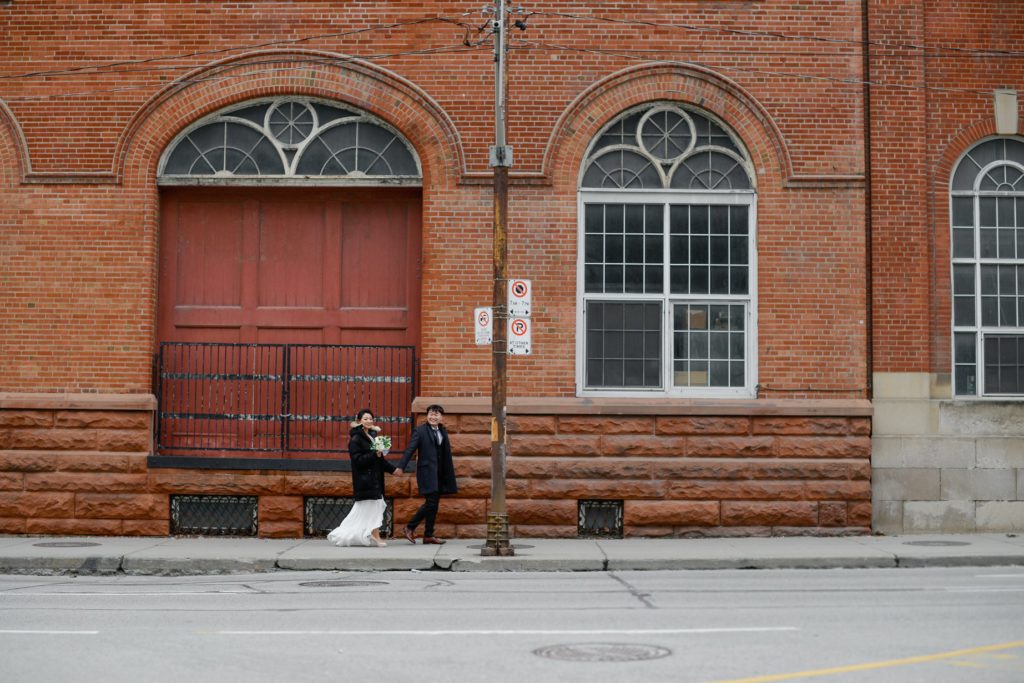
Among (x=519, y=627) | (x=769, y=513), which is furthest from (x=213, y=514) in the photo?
(x=519, y=627)

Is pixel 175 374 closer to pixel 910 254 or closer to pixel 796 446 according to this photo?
pixel 796 446

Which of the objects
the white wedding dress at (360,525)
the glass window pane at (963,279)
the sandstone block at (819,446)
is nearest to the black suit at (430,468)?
the white wedding dress at (360,525)

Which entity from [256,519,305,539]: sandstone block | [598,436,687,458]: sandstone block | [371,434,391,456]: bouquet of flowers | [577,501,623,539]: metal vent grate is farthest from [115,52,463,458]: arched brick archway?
[577,501,623,539]: metal vent grate

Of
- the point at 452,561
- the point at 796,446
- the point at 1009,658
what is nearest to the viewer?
the point at 1009,658

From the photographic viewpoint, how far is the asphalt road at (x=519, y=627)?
851 cm

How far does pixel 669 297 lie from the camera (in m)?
18.2

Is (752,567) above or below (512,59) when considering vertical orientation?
below

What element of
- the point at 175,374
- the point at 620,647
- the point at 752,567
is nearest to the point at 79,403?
the point at 175,374

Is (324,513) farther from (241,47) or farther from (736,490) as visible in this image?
(241,47)

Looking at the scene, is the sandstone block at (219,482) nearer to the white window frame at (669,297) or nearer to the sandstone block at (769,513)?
the white window frame at (669,297)

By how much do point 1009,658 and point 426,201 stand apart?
10.7m

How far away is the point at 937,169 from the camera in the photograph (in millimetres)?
18438

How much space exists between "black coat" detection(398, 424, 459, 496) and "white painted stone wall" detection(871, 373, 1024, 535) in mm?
5539

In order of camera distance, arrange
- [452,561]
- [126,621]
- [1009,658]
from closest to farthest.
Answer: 1. [1009,658]
2. [126,621]
3. [452,561]
